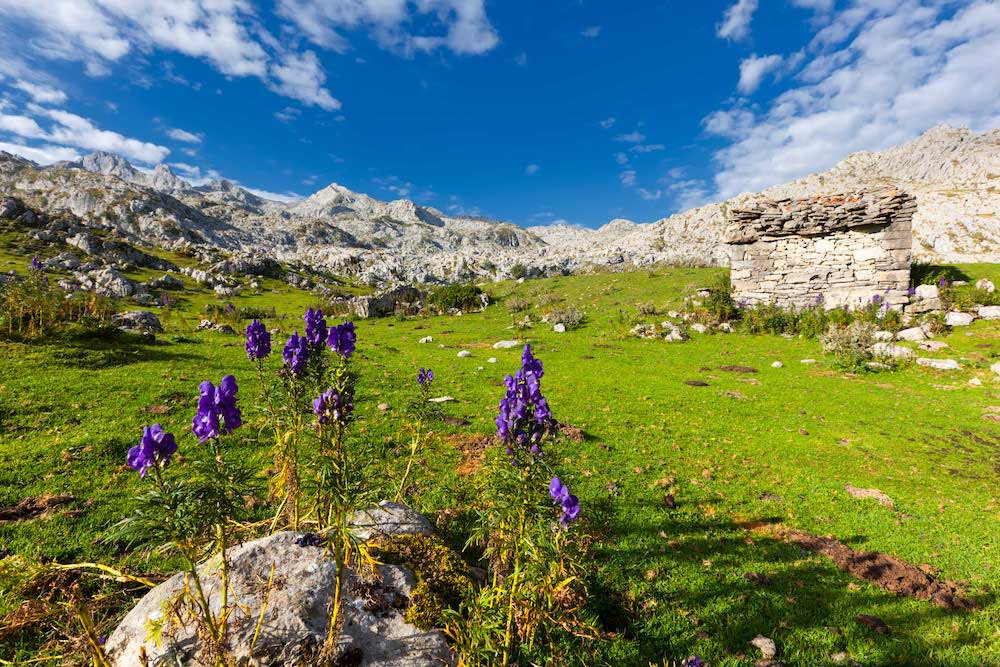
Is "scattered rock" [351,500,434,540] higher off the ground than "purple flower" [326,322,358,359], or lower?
lower

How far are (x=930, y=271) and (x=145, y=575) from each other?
32171 millimetres

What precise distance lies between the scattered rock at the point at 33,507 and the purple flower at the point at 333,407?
16.1 ft

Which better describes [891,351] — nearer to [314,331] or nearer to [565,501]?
[565,501]

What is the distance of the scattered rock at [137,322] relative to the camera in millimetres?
16969

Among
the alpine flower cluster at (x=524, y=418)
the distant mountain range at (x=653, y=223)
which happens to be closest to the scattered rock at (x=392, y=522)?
the alpine flower cluster at (x=524, y=418)

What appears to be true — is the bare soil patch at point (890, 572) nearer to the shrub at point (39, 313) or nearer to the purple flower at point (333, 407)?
the purple flower at point (333, 407)

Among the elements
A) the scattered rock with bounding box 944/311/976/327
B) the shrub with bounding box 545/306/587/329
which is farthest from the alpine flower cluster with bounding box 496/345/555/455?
the scattered rock with bounding box 944/311/976/327

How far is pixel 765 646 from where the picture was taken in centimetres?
417

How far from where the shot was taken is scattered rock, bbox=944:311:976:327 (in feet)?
55.3

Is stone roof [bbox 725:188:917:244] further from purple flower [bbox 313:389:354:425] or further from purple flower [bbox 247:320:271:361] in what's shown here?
purple flower [bbox 313:389:354:425]

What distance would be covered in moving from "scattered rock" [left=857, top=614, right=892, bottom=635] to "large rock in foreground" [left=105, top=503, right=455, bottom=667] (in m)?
4.78

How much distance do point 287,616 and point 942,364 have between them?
789 inches

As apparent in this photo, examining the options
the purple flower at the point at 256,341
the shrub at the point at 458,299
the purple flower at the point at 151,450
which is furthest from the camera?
the shrub at the point at 458,299

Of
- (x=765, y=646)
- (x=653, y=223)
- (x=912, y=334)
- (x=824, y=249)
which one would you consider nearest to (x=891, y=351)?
(x=912, y=334)
